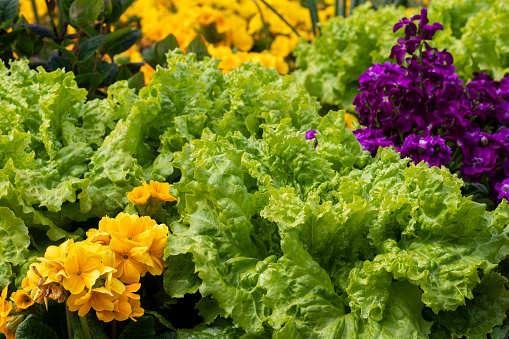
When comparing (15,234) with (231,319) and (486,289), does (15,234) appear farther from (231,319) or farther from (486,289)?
(486,289)

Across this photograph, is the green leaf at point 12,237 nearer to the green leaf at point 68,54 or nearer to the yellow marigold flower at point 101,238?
the yellow marigold flower at point 101,238

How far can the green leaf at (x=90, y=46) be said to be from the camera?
222cm

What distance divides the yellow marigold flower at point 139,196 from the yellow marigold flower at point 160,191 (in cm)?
2

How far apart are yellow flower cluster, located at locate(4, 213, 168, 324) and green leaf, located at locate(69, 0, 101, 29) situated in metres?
1.13

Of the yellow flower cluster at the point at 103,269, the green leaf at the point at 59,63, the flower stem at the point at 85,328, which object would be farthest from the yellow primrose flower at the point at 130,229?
the green leaf at the point at 59,63

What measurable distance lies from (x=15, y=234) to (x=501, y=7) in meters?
2.66

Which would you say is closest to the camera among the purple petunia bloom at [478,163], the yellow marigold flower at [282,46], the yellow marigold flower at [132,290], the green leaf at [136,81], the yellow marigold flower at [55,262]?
the yellow marigold flower at [55,262]

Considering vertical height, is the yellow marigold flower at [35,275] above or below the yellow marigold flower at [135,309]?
above

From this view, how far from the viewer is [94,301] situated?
4.14 feet

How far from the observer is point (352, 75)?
2.99 meters

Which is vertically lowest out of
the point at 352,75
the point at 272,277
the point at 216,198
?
the point at 352,75

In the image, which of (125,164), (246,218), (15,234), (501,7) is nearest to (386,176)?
(246,218)

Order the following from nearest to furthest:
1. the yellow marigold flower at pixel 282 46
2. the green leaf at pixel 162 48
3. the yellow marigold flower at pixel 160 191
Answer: the yellow marigold flower at pixel 160 191 < the green leaf at pixel 162 48 < the yellow marigold flower at pixel 282 46

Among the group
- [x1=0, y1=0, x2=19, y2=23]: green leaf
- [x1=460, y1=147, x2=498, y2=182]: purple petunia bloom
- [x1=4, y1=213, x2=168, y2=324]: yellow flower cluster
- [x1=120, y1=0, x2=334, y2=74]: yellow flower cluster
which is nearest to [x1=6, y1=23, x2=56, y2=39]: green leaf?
[x1=0, y1=0, x2=19, y2=23]: green leaf
